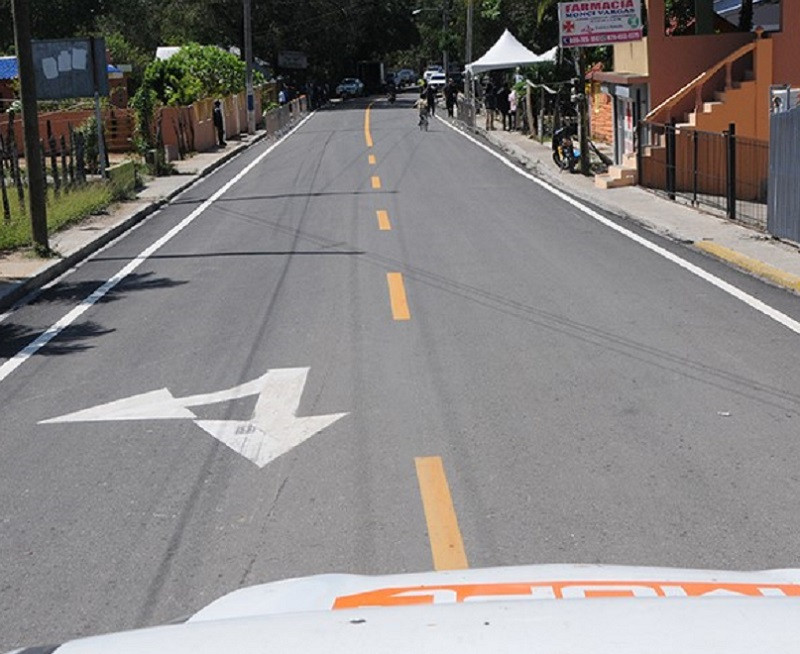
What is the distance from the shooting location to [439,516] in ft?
22.6

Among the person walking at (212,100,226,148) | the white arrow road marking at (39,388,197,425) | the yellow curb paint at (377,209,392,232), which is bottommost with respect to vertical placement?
the white arrow road marking at (39,388,197,425)

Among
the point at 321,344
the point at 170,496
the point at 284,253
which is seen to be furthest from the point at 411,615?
the point at 284,253

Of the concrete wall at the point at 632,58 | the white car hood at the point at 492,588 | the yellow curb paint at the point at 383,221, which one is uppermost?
the concrete wall at the point at 632,58

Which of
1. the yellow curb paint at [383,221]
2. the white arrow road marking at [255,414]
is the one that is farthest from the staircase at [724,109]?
the white arrow road marking at [255,414]

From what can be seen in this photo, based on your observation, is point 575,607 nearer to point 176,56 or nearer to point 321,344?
point 321,344

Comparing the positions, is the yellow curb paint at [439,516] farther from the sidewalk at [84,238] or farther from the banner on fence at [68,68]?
the banner on fence at [68,68]

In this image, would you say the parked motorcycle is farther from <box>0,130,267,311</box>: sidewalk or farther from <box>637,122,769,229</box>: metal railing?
<box>0,130,267,311</box>: sidewalk

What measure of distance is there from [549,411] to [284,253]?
9402mm

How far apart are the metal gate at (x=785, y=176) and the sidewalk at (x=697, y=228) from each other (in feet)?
0.72

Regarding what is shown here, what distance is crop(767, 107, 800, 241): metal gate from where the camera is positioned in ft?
54.2

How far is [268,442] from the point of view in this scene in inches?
335

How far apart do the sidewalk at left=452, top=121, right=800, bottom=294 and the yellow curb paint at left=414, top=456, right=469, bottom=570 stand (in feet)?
24.6

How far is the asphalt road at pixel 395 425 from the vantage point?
6.38 metres

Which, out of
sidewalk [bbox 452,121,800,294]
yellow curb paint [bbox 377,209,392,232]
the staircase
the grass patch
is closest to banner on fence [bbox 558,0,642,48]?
the staircase
